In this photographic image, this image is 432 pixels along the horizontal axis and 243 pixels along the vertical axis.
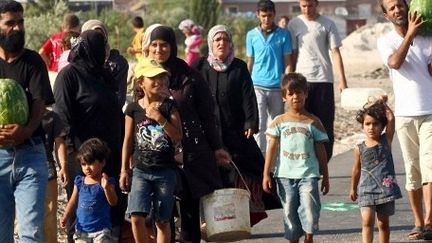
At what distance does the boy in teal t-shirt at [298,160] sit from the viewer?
9445 millimetres

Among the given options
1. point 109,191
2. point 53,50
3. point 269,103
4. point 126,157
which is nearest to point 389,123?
point 126,157

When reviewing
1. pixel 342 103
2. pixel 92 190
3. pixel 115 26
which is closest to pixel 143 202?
pixel 92 190

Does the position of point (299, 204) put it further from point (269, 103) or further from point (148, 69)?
point (269, 103)

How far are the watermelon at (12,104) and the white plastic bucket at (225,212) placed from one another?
2.01m

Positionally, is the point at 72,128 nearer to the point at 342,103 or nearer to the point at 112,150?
the point at 112,150

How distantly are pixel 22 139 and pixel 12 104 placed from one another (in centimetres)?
22

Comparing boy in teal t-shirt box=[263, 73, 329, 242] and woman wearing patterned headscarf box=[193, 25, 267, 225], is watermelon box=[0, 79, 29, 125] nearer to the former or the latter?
boy in teal t-shirt box=[263, 73, 329, 242]

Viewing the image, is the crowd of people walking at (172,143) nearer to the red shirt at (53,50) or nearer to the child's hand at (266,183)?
the child's hand at (266,183)

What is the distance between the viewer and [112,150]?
908 centimetres

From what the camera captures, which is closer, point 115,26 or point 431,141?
point 431,141

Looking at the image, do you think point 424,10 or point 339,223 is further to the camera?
point 339,223

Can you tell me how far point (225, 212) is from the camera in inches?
368

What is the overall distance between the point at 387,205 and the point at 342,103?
50.0ft

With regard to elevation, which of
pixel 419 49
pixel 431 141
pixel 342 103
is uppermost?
pixel 419 49
